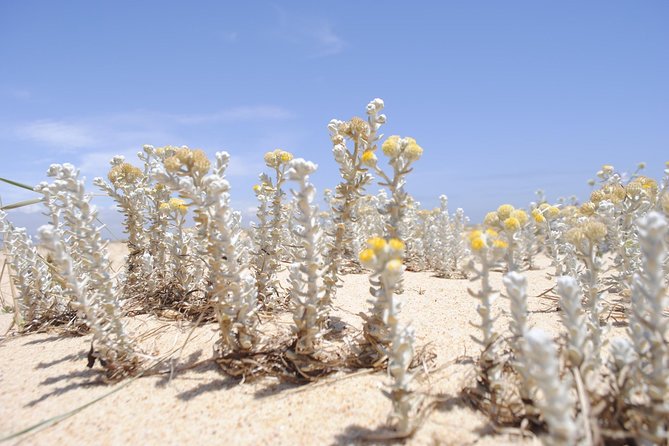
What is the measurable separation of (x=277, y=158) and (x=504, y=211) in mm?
2033

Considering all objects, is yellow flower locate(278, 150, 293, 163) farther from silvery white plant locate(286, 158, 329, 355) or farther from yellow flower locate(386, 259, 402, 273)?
yellow flower locate(386, 259, 402, 273)

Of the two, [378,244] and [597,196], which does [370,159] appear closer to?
[378,244]

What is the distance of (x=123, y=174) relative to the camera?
159 inches

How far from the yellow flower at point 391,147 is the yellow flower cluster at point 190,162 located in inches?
45.6

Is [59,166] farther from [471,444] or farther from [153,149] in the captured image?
[471,444]

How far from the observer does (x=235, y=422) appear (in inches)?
81.4

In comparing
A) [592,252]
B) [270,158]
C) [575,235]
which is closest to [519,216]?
[575,235]

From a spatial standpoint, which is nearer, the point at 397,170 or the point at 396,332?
→ the point at 396,332

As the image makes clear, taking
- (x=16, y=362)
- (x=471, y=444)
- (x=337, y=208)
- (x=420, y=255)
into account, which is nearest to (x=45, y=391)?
(x=16, y=362)

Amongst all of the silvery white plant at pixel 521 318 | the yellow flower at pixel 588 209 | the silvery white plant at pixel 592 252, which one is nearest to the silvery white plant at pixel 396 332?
the silvery white plant at pixel 521 318

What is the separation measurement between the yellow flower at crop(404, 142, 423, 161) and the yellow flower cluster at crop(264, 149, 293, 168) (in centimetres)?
139

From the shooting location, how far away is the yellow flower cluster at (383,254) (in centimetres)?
176

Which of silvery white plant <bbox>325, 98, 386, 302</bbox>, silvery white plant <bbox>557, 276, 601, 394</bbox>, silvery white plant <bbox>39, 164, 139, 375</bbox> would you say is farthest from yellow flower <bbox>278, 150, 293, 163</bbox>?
silvery white plant <bbox>557, 276, 601, 394</bbox>

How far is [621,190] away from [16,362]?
19.7 feet
